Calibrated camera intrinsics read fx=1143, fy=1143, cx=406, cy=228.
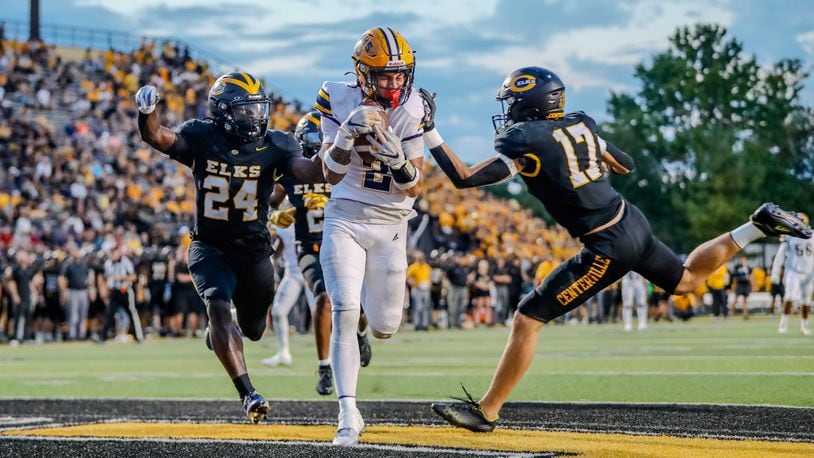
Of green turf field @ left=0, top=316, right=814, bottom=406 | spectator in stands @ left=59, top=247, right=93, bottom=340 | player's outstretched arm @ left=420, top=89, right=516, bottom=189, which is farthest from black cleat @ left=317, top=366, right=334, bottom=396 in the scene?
spectator in stands @ left=59, top=247, right=93, bottom=340

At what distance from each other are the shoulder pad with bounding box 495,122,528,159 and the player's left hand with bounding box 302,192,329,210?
9.25 feet

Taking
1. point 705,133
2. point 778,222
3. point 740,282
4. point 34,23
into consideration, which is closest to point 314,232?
point 778,222

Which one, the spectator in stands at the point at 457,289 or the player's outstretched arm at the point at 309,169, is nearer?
the player's outstretched arm at the point at 309,169

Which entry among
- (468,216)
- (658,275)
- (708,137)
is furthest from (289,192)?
(708,137)

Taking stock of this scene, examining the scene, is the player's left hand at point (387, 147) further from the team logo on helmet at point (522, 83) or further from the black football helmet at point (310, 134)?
the black football helmet at point (310, 134)

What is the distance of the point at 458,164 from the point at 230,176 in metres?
1.45

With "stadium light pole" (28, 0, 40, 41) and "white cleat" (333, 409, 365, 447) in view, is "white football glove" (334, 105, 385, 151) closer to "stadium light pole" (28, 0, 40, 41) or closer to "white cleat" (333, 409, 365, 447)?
"white cleat" (333, 409, 365, 447)

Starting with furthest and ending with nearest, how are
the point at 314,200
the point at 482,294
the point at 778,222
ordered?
the point at 482,294
the point at 314,200
the point at 778,222

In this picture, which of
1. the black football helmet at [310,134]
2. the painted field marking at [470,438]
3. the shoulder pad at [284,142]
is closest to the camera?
the painted field marking at [470,438]

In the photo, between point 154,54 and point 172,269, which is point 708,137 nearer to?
point 154,54

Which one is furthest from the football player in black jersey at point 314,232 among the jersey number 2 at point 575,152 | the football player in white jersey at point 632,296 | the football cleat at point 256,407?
the football player in white jersey at point 632,296

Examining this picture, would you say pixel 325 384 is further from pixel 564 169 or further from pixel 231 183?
pixel 564 169

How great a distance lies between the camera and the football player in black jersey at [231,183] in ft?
21.4

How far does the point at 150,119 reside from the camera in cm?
614
